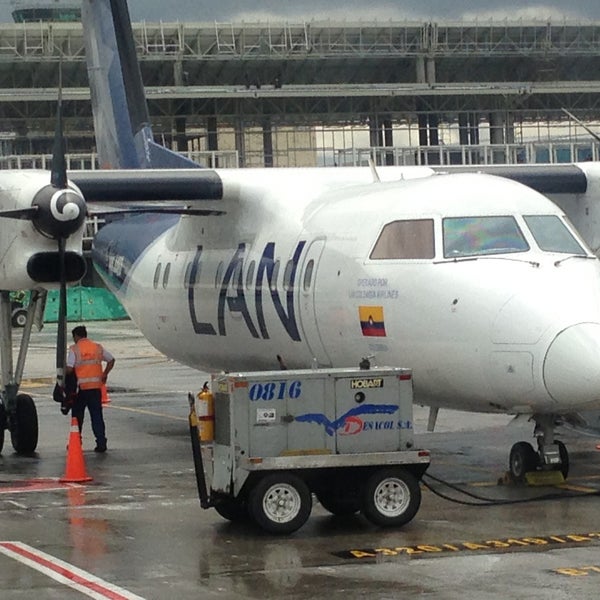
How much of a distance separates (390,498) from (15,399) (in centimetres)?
735

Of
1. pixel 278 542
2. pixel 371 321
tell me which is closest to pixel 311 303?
pixel 371 321

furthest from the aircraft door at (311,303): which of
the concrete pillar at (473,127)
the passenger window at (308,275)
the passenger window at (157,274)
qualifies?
the concrete pillar at (473,127)

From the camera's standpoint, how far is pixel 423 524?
36.5 feet

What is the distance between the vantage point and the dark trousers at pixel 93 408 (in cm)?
1622

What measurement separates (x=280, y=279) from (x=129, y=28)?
792 cm

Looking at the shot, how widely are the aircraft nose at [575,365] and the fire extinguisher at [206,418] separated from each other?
2.79 m

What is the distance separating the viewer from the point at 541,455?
42.0 ft

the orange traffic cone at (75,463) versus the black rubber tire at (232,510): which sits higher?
the orange traffic cone at (75,463)

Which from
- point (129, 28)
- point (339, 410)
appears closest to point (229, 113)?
point (129, 28)

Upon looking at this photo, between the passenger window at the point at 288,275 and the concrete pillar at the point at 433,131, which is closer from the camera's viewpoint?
the passenger window at the point at 288,275

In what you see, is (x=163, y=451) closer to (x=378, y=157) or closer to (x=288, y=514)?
(x=288, y=514)

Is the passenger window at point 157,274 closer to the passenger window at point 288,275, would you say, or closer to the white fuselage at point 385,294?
→ the white fuselage at point 385,294

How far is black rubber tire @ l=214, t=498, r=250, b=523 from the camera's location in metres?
11.2

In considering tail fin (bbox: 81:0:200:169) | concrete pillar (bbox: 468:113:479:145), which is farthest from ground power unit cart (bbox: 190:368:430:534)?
concrete pillar (bbox: 468:113:479:145)
